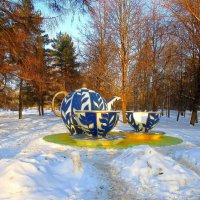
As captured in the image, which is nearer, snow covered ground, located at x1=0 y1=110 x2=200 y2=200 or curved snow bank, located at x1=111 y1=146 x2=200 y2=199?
snow covered ground, located at x1=0 y1=110 x2=200 y2=200

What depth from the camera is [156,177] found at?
15.6 feet

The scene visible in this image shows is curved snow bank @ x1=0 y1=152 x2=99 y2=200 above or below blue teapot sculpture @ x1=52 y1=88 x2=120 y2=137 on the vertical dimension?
below

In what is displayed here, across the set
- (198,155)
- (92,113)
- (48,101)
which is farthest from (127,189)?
(48,101)

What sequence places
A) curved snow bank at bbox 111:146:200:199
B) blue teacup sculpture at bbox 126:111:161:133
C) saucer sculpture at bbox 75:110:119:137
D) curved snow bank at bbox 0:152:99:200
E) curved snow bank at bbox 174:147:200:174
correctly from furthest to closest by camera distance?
blue teacup sculpture at bbox 126:111:161:133
saucer sculpture at bbox 75:110:119:137
curved snow bank at bbox 174:147:200:174
curved snow bank at bbox 111:146:200:199
curved snow bank at bbox 0:152:99:200

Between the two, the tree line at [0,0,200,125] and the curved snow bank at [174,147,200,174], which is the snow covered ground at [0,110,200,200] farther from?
the tree line at [0,0,200,125]

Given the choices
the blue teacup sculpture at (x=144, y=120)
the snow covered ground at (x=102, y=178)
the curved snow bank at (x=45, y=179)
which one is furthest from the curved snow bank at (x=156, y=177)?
the blue teacup sculpture at (x=144, y=120)

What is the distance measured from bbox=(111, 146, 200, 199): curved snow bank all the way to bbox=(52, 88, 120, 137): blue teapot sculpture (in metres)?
3.07

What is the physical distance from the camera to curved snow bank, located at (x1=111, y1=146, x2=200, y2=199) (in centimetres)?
411

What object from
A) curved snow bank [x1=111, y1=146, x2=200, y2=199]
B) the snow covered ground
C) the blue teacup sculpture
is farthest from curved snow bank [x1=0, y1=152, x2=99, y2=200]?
the blue teacup sculpture

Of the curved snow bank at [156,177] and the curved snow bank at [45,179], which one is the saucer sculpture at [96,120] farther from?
the curved snow bank at [45,179]

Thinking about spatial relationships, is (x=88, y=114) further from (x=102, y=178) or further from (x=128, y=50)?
(x=128, y=50)

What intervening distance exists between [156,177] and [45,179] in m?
1.93

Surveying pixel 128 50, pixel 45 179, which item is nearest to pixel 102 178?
pixel 45 179

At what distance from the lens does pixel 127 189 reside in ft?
14.3
